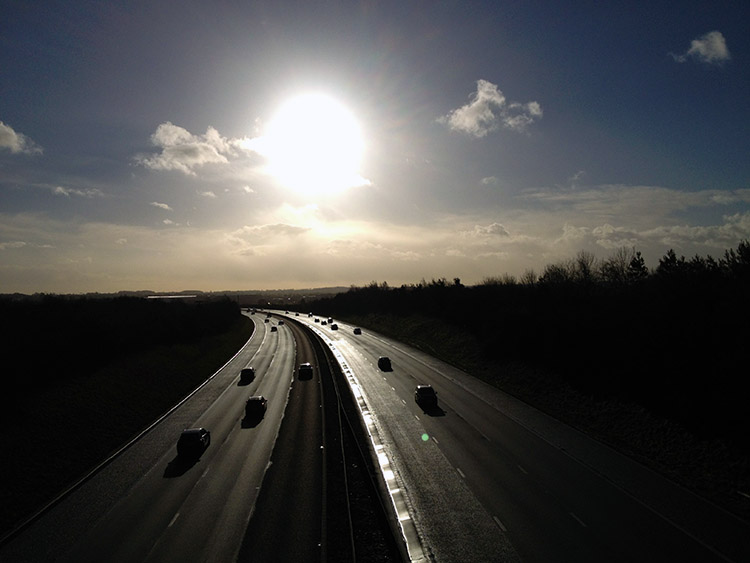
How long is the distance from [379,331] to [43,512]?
89.8 m

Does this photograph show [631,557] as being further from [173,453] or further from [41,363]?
[41,363]

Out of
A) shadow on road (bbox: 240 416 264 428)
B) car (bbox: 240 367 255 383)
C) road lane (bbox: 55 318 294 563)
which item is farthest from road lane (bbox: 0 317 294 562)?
car (bbox: 240 367 255 383)

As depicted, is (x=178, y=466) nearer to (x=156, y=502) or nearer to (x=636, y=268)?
(x=156, y=502)

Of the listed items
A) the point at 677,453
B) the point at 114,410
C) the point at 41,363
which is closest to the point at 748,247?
the point at 677,453

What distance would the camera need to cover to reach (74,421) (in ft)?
102

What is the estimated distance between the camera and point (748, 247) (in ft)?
120

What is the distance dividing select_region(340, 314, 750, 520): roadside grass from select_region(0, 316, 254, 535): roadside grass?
36040 mm

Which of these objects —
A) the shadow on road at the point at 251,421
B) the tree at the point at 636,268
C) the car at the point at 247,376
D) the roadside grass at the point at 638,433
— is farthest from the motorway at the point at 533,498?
the tree at the point at 636,268

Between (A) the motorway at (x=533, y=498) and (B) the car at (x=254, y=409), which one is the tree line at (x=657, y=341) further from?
(B) the car at (x=254, y=409)

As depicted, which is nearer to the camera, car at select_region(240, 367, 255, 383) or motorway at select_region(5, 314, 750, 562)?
motorway at select_region(5, 314, 750, 562)

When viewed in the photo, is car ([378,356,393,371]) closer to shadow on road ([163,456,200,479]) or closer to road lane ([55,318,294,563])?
road lane ([55,318,294,563])

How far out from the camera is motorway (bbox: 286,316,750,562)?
16.4 m

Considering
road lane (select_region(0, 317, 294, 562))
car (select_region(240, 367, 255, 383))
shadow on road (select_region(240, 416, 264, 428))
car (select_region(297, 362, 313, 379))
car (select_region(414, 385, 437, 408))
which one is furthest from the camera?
car (select_region(297, 362, 313, 379))

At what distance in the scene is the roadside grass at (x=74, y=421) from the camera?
2270 centimetres
